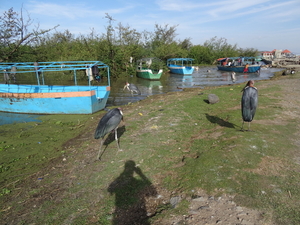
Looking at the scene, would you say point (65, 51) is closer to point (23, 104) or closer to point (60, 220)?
point (23, 104)

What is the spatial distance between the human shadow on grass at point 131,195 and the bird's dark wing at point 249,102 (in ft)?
13.1

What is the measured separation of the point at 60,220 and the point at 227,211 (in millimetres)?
2876

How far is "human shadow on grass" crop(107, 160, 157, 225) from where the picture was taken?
377 centimetres

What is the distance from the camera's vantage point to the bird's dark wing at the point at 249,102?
6.85 m

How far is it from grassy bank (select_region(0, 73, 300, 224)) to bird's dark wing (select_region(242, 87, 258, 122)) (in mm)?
621

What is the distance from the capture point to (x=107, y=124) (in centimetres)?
625

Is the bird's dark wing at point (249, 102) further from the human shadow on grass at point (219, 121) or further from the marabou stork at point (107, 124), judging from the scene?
the marabou stork at point (107, 124)

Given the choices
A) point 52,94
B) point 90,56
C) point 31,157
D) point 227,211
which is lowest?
point 31,157

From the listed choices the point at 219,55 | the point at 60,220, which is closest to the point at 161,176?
the point at 60,220

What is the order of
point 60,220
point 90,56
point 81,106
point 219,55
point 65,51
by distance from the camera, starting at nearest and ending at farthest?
point 60,220, point 81,106, point 90,56, point 65,51, point 219,55

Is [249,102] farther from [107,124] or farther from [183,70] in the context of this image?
[183,70]

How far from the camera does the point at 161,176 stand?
16.3ft

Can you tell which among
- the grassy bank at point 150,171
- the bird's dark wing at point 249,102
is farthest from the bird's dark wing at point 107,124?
the bird's dark wing at point 249,102

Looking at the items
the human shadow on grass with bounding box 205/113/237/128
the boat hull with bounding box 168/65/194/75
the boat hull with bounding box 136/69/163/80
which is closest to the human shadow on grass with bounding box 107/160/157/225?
the human shadow on grass with bounding box 205/113/237/128
